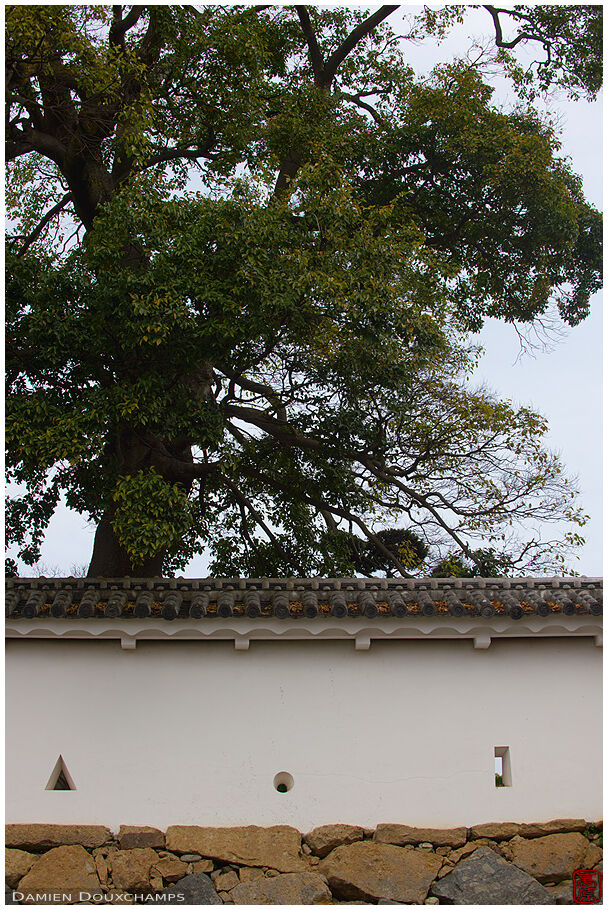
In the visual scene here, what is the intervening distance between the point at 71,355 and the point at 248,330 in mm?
2052

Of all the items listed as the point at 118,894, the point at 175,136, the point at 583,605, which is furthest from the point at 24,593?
the point at 175,136

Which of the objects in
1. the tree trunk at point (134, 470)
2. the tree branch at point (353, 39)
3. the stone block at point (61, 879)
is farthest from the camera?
the tree branch at point (353, 39)

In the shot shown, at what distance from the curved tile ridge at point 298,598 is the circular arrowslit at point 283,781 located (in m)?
1.51

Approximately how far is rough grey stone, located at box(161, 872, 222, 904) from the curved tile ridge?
2.31 metres

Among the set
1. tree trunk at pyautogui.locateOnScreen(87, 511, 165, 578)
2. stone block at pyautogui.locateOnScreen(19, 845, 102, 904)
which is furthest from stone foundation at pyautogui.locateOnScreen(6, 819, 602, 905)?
tree trunk at pyautogui.locateOnScreen(87, 511, 165, 578)

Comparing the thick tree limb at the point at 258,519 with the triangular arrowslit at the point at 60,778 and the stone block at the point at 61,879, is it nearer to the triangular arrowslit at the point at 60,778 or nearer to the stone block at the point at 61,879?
the triangular arrowslit at the point at 60,778

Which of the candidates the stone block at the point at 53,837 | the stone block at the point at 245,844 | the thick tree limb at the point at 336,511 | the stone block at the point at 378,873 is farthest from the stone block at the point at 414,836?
the thick tree limb at the point at 336,511

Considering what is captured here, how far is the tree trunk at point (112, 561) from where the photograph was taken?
11859 mm

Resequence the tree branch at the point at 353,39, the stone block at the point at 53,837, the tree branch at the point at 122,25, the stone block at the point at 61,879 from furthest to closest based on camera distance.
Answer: the tree branch at the point at 353,39
the tree branch at the point at 122,25
the stone block at the point at 53,837
the stone block at the point at 61,879

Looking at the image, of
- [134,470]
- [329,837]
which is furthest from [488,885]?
[134,470]

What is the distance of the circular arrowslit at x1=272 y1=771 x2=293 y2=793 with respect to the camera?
8102 mm

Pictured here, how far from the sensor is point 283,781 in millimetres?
8133

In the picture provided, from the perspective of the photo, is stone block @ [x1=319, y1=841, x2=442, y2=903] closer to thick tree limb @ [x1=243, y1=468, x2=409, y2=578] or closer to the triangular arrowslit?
the triangular arrowslit

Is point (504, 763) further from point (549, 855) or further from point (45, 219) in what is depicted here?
point (45, 219)
